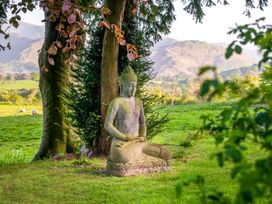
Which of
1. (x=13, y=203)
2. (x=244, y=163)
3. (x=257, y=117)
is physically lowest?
(x=13, y=203)

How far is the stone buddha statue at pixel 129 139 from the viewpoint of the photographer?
8.16 m

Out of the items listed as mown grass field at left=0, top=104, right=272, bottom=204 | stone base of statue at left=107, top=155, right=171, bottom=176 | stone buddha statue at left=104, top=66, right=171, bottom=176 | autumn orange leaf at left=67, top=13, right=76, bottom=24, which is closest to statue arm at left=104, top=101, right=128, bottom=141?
stone buddha statue at left=104, top=66, right=171, bottom=176

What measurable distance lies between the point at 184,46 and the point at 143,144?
123189 mm

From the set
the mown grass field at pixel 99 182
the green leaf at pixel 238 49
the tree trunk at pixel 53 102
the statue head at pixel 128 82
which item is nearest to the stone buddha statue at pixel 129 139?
the statue head at pixel 128 82

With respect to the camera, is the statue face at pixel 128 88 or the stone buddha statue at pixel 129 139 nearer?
the stone buddha statue at pixel 129 139

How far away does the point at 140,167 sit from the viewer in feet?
27.2

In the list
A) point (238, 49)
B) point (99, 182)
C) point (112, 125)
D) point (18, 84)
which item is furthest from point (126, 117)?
point (18, 84)

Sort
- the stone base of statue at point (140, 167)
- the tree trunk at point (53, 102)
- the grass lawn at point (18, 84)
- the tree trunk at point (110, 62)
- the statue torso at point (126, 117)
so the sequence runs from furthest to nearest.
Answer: the grass lawn at point (18, 84), the tree trunk at point (53, 102), the tree trunk at point (110, 62), the statue torso at point (126, 117), the stone base of statue at point (140, 167)

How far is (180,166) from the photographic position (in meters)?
8.70

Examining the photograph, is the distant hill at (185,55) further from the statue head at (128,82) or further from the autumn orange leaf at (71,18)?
the autumn orange leaf at (71,18)

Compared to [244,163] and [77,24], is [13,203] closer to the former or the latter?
[77,24]

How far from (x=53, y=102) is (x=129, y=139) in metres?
3.83

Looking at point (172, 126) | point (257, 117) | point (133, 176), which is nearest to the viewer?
point (257, 117)

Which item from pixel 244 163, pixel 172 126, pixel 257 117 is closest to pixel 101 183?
pixel 257 117
